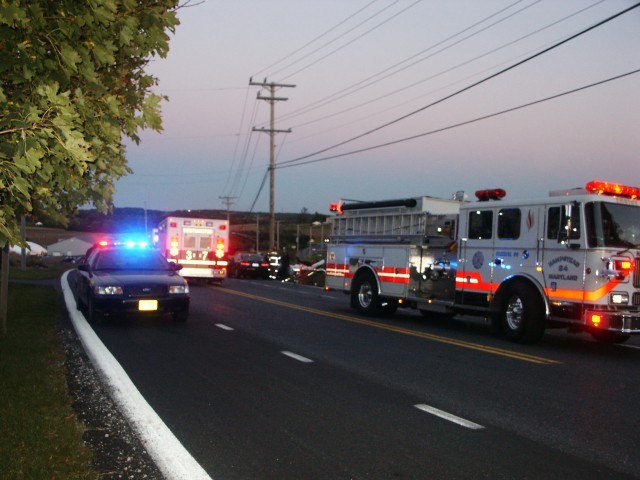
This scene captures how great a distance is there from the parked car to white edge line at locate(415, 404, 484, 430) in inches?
1175

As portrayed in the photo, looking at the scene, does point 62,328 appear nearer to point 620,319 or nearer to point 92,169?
point 92,169

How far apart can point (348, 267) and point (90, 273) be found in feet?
21.4

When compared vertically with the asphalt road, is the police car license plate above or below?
above

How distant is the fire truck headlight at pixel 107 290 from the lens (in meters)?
12.6

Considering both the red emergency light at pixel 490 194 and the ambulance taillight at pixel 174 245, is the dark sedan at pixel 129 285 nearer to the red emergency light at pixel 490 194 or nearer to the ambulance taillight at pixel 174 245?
the red emergency light at pixel 490 194

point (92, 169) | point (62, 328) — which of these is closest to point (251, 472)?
point (92, 169)

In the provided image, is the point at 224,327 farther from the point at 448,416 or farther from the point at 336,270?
the point at 448,416

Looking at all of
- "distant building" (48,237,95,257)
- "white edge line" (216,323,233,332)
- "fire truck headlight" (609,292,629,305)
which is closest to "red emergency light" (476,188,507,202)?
"fire truck headlight" (609,292,629,305)

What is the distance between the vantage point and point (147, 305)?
12.8 m

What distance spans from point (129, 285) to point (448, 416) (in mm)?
7870

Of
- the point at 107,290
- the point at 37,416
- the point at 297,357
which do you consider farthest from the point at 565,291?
the point at 37,416

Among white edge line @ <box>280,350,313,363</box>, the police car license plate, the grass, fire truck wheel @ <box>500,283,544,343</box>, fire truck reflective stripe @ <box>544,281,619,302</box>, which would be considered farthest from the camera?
the police car license plate

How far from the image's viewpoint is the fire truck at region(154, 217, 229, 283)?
87.8 ft

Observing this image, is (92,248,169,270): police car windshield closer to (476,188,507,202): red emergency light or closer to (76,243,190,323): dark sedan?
(76,243,190,323): dark sedan
